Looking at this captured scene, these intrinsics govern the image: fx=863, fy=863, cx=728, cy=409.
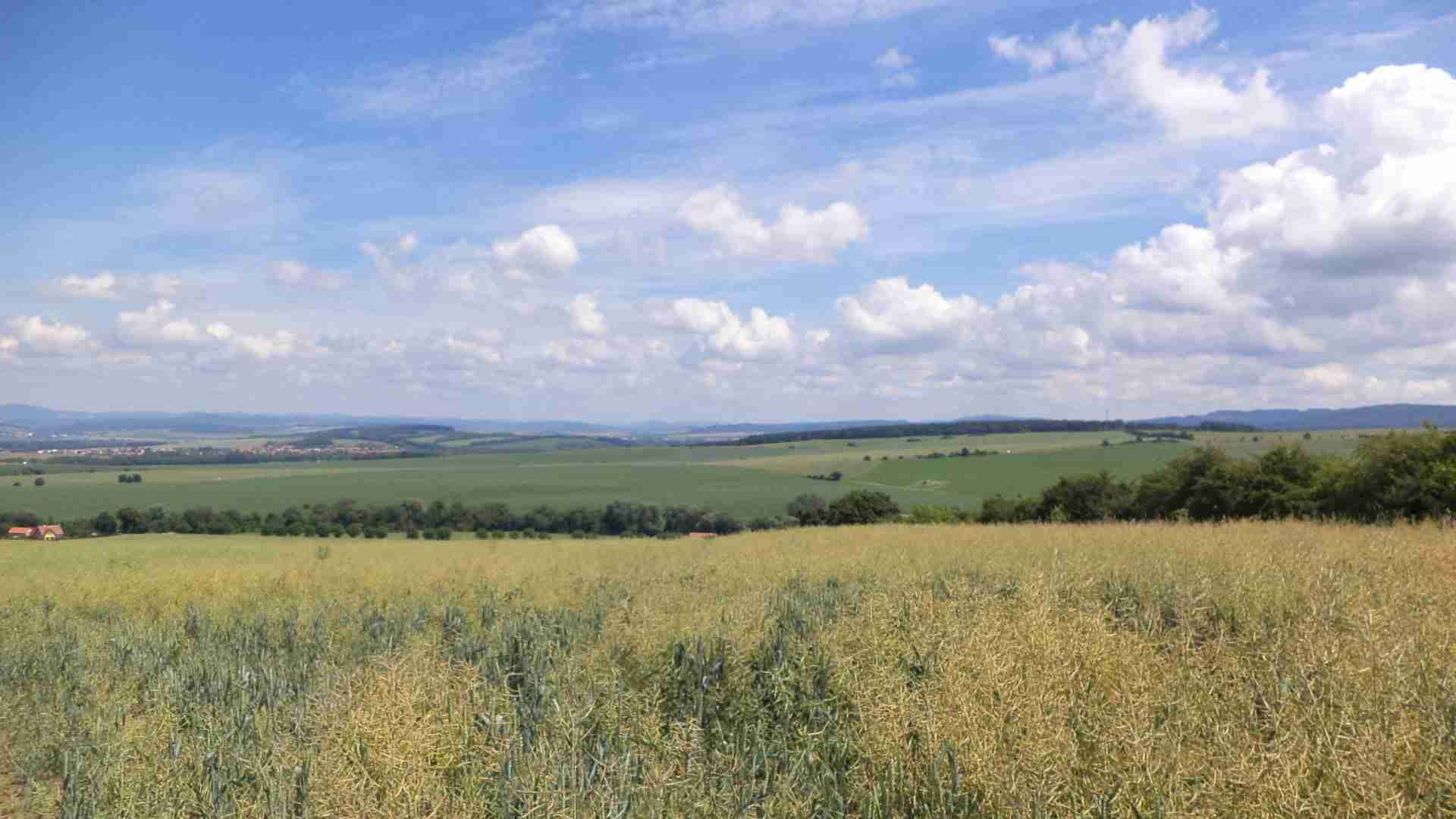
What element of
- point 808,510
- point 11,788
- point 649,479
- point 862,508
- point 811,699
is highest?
point 811,699

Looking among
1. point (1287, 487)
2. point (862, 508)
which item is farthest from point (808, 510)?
point (1287, 487)

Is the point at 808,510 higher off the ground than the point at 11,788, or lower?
lower

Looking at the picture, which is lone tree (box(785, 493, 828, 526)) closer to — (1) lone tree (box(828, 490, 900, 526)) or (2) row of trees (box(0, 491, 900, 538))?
(2) row of trees (box(0, 491, 900, 538))

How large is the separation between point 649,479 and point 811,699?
9805 cm

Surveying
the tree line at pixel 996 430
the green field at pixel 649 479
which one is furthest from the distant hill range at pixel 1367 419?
the green field at pixel 649 479

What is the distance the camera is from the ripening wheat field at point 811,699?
15.1 feet

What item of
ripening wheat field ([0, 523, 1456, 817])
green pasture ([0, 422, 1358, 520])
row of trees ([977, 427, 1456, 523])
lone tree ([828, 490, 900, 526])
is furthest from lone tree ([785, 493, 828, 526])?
ripening wheat field ([0, 523, 1456, 817])

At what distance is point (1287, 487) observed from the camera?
1243 inches

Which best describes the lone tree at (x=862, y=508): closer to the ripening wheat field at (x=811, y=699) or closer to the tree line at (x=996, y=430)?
the ripening wheat field at (x=811, y=699)

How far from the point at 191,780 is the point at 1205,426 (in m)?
138

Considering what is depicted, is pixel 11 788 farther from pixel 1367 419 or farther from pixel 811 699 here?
pixel 1367 419

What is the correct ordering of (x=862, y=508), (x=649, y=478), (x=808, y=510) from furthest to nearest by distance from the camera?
(x=649, y=478) < (x=808, y=510) < (x=862, y=508)

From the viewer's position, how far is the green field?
240 ft

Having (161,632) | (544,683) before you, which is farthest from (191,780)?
(161,632)
